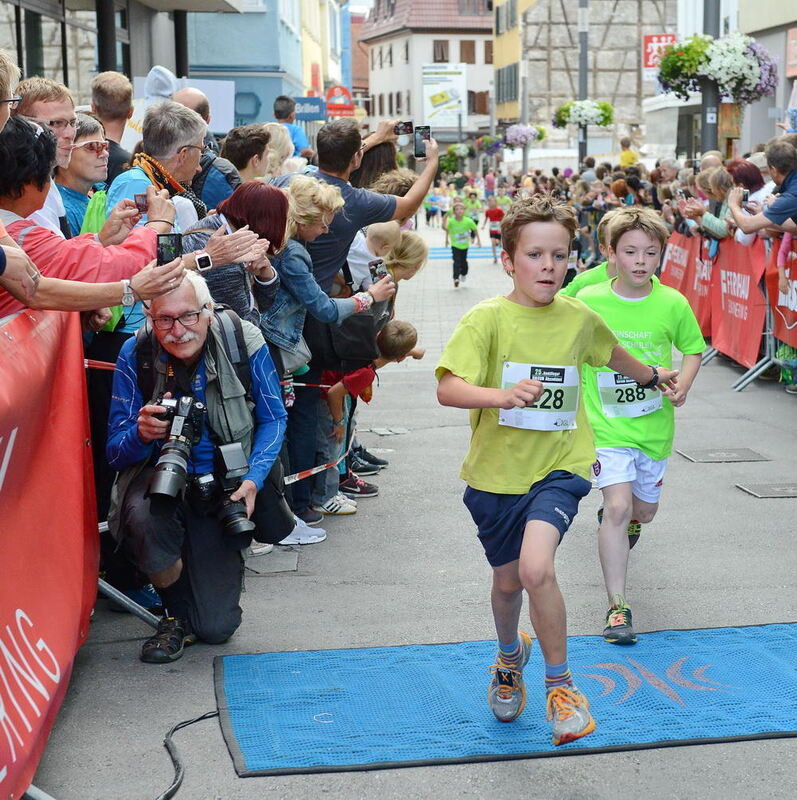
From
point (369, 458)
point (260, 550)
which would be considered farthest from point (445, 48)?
point (260, 550)

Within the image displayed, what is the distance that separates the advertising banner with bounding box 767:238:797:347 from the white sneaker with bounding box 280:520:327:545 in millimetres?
5462

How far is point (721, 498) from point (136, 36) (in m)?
18.5

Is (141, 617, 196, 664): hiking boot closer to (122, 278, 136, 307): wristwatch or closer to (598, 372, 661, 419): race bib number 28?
(122, 278, 136, 307): wristwatch

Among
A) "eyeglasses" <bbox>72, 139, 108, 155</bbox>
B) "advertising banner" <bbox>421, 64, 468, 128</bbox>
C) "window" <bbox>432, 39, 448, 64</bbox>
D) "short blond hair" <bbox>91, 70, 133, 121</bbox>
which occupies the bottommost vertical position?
"eyeglasses" <bbox>72, 139, 108, 155</bbox>

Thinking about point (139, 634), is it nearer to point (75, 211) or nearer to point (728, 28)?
point (75, 211)

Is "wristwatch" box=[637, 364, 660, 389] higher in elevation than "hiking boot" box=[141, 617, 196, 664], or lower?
higher

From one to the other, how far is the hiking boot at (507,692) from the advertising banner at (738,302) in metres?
7.92

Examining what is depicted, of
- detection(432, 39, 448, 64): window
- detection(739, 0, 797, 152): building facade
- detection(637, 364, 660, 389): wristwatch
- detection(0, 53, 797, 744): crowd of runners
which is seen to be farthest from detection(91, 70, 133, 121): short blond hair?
detection(432, 39, 448, 64): window

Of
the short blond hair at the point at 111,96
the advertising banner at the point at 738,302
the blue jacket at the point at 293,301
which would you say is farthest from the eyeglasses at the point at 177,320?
the advertising banner at the point at 738,302

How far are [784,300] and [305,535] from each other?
5.82 metres

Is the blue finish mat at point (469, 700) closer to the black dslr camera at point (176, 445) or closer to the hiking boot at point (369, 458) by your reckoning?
the black dslr camera at point (176, 445)

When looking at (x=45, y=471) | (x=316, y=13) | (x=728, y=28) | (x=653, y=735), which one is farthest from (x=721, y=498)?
(x=316, y=13)

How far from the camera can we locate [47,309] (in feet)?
14.0

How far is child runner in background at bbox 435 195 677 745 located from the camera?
4.39m
